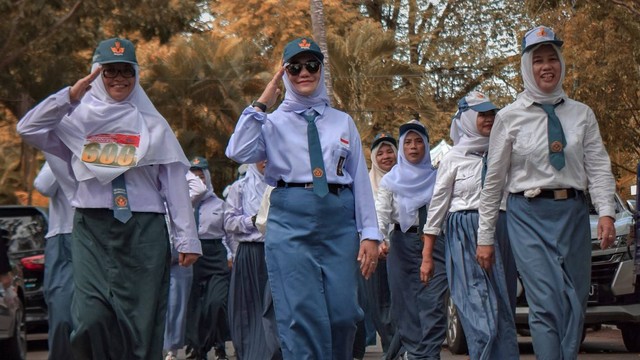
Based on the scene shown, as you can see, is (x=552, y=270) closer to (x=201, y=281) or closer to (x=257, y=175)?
(x=257, y=175)

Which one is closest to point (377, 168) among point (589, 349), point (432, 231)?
point (589, 349)

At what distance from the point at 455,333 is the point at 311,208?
728 centimetres

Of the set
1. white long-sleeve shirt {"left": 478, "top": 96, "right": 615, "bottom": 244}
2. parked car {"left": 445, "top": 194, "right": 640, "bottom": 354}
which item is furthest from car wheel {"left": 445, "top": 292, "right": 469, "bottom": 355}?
white long-sleeve shirt {"left": 478, "top": 96, "right": 615, "bottom": 244}

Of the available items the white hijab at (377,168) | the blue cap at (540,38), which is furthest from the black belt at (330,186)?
the white hijab at (377,168)

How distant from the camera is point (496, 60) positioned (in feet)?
109

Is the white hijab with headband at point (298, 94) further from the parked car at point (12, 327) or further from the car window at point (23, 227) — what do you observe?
the car window at point (23, 227)

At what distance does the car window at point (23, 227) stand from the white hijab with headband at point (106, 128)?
7.61m

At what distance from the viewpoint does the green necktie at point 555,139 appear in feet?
27.1

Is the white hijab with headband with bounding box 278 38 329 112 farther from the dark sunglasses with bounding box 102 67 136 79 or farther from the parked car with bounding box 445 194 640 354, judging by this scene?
the parked car with bounding box 445 194 640 354

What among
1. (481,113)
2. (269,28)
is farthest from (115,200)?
(269,28)

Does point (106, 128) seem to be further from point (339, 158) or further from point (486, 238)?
point (486, 238)

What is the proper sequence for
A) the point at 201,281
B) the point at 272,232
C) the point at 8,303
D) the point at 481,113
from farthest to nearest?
the point at 201,281
the point at 8,303
the point at 481,113
the point at 272,232

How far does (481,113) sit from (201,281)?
5.54 m

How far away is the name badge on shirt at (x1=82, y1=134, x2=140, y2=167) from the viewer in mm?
7664
